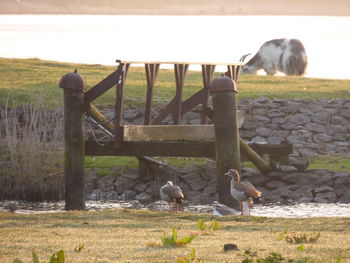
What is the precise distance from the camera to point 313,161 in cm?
2598

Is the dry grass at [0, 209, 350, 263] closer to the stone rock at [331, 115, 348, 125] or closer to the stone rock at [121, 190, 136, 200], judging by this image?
the stone rock at [121, 190, 136, 200]

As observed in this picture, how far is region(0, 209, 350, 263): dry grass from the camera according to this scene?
10.6 meters

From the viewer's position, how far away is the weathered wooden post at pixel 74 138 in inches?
685

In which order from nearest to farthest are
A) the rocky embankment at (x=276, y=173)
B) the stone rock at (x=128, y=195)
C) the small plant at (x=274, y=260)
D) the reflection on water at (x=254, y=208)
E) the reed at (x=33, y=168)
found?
the small plant at (x=274, y=260), the reflection on water at (x=254, y=208), the reed at (x=33, y=168), the rocky embankment at (x=276, y=173), the stone rock at (x=128, y=195)

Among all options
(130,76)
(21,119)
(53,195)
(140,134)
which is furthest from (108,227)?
(130,76)

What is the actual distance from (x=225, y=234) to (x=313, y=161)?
1364 cm

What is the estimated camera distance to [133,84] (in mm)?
34656

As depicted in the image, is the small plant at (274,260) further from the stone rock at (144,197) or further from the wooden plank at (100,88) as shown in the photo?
the stone rock at (144,197)

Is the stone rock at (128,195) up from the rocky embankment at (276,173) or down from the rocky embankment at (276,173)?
down

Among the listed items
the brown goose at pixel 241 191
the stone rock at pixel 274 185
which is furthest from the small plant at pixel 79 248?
the stone rock at pixel 274 185

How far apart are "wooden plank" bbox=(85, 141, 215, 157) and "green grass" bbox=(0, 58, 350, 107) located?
8.46 meters

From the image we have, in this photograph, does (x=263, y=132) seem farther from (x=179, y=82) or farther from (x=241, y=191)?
(x=241, y=191)

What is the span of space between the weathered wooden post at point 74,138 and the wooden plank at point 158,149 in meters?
1.55

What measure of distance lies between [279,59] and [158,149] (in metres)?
→ 27.1
